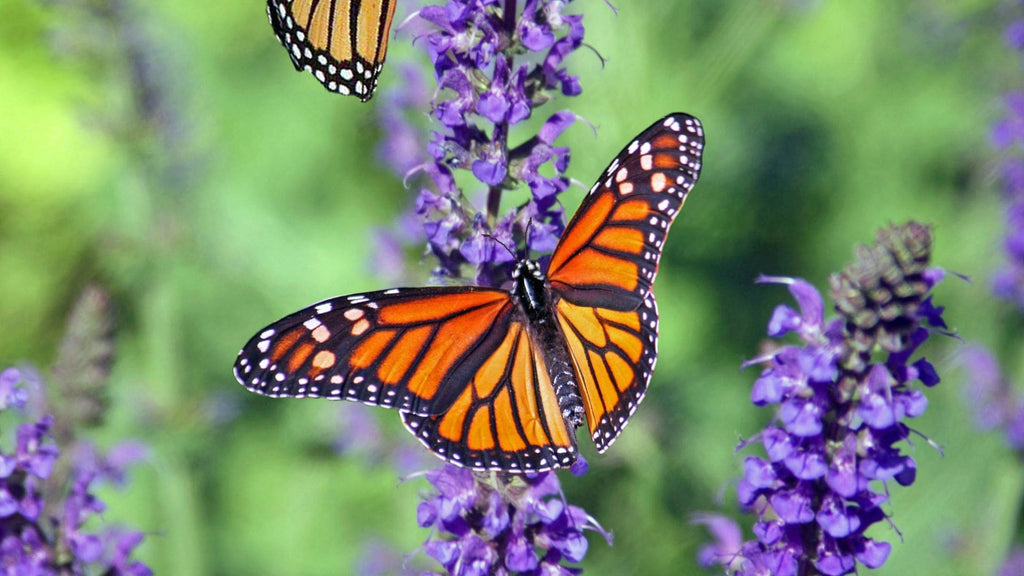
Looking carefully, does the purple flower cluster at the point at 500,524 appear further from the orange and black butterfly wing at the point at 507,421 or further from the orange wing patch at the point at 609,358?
the orange wing patch at the point at 609,358

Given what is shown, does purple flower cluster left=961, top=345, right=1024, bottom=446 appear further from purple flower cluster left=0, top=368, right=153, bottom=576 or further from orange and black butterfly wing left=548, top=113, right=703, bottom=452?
purple flower cluster left=0, top=368, right=153, bottom=576

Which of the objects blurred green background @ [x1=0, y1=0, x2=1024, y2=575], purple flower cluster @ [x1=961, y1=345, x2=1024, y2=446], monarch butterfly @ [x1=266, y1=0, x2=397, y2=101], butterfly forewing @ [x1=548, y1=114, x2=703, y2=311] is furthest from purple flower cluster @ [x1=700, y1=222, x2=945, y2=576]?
purple flower cluster @ [x1=961, y1=345, x2=1024, y2=446]

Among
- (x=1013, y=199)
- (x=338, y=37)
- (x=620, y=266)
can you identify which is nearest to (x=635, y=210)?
(x=620, y=266)

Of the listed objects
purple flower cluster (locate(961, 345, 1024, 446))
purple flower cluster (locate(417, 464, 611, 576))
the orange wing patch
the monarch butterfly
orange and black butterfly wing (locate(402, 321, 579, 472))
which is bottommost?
purple flower cluster (locate(417, 464, 611, 576))

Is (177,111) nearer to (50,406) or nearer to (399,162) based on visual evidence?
(399,162)

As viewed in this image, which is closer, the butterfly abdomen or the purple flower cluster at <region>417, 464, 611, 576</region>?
the purple flower cluster at <region>417, 464, 611, 576</region>

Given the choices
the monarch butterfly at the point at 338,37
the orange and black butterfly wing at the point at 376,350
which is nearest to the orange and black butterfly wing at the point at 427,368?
the orange and black butterfly wing at the point at 376,350
